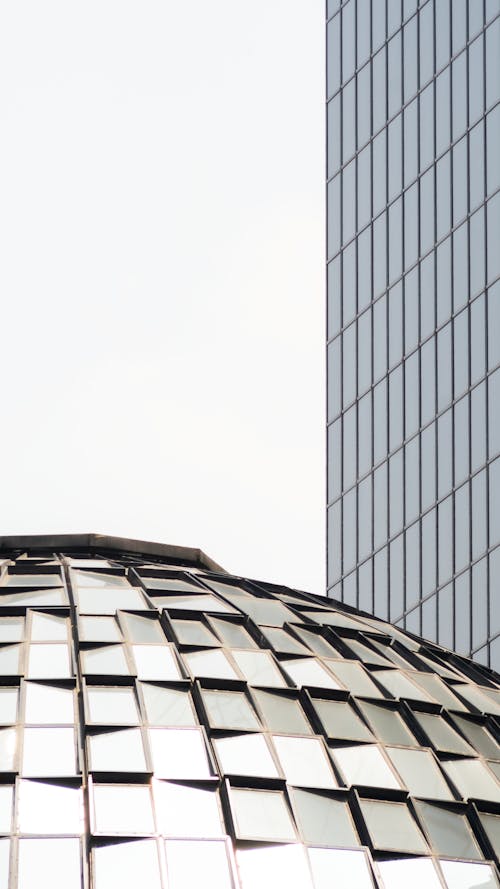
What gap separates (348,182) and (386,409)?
574 inches

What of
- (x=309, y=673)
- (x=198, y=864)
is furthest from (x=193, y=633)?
(x=198, y=864)

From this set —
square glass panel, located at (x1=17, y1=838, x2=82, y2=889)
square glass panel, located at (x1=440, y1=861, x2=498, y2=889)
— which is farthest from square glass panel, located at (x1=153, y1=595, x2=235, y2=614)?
square glass panel, located at (x1=17, y1=838, x2=82, y2=889)

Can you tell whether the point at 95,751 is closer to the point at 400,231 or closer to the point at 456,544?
the point at 456,544

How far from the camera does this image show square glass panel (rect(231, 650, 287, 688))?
1585 inches

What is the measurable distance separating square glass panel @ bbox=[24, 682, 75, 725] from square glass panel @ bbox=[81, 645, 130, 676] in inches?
45.9

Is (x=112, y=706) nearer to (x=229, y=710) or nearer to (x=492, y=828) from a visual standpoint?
(x=229, y=710)

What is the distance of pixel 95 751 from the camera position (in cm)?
3603

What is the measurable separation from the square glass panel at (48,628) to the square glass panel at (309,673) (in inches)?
181

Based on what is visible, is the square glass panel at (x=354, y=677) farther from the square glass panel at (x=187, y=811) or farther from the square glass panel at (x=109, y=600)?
the square glass panel at (x=187, y=811)

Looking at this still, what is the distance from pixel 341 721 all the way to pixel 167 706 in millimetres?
3588

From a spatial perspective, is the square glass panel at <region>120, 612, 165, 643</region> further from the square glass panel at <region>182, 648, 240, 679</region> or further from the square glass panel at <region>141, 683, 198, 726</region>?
the square glass panel at <region>141, 683, 198, 726</region>

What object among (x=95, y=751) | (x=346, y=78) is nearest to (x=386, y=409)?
(x=346, y=78)

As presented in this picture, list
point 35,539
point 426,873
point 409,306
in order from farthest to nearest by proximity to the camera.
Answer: point 409,306, point 35,539, point 426,873

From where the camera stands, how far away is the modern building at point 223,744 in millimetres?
33469
